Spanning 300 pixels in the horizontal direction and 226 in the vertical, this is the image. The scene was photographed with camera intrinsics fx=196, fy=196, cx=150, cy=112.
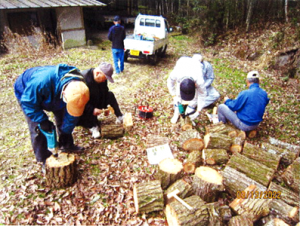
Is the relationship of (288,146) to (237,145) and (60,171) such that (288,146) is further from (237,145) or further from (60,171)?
(60,171)

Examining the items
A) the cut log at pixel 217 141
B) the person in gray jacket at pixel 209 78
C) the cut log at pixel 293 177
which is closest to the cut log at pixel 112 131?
the cut log at pixel 217 141

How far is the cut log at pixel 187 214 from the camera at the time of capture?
2.49 metres

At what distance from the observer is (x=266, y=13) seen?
480 inches

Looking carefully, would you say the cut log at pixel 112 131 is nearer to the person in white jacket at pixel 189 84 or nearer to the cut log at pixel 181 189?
the person in white jacket at pixel 189 84

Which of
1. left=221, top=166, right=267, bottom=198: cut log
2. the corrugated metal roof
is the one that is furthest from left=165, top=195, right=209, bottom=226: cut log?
the corrugated metal roof

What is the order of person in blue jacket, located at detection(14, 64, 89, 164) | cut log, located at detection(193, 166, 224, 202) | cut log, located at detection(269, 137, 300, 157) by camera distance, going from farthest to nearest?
1. cut log, located at detection(269, 137, 300, 157)
2. cut log, located at detection(193, 166, 224, 202)
3. person in blue jacket, located at detection(14, 64, 89, 164)

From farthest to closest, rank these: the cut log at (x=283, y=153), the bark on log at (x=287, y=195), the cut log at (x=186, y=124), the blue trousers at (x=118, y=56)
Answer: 1. the blue trousers at (x=118, y=56)
2. the cut log at (x=186, y=124)
3. the cut log at (x=283, y=153)
4. the bark on log at (x=287, y=195)

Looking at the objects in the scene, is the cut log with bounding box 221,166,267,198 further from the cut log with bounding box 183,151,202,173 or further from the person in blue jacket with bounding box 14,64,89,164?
the person in blue jacket with bounding box 14,64,89,164

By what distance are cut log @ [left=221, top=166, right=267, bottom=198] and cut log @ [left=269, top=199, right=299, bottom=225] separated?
26 centimetres

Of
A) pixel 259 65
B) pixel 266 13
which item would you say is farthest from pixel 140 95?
pixel 266 13

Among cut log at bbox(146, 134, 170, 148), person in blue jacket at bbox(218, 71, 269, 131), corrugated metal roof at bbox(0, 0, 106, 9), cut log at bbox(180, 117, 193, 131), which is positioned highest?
corrugated metal roof at bbox(0, 0, 106, 9)

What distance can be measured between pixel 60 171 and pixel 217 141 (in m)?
2.89

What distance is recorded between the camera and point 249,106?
13.8ft

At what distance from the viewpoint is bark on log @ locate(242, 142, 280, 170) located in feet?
11.8
